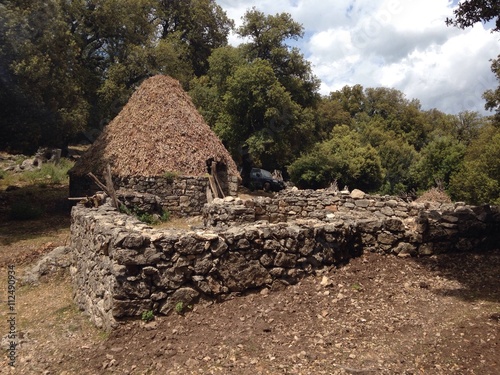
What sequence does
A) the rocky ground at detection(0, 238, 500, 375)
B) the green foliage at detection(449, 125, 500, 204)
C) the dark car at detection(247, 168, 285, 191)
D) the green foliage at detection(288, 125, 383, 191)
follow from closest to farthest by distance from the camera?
the rocky ground at detection(0, 238, 500, 375) → the green foliage at detection(449, 125, 500, 204) → the dark car at detection(247, 168, 285, 191) → the green foliage at detection(288, 125, 383, 191)

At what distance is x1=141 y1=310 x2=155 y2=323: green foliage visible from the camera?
17.6 ft

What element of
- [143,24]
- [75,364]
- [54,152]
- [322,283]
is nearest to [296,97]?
[143,24]

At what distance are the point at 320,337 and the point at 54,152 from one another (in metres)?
25.2

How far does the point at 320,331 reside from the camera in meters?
5.08

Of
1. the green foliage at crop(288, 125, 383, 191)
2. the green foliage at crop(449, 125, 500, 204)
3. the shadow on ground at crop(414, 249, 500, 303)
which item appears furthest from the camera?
the green foliage at crop(288, 125, 383, 191)

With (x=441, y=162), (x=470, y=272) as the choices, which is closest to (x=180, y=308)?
(x=470, y=272)

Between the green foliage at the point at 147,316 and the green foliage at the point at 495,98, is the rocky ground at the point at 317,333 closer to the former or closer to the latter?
the green foliage at the point at 147,316

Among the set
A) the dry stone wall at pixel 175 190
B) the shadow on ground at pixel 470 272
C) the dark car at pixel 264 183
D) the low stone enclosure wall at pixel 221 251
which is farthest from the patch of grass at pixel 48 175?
the shadow on ground at pixel 470 272

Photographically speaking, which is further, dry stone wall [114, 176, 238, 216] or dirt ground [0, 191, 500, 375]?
dry stone wall [114, 176, 238, 216]

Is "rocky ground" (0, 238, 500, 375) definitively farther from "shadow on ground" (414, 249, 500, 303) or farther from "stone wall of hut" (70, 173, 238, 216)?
"stone wall of hut" (70, 173, 238, 216)

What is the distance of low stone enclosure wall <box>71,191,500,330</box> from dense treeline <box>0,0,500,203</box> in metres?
10.3

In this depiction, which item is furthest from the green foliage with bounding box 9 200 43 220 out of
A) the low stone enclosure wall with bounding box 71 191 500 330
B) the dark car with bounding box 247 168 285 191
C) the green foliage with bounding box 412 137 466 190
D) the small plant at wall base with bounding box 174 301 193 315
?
the green foliage with bounding box 412 137 466 190

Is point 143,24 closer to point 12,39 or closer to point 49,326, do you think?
point 12,39

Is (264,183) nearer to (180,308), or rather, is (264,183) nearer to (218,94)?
(218,94)
